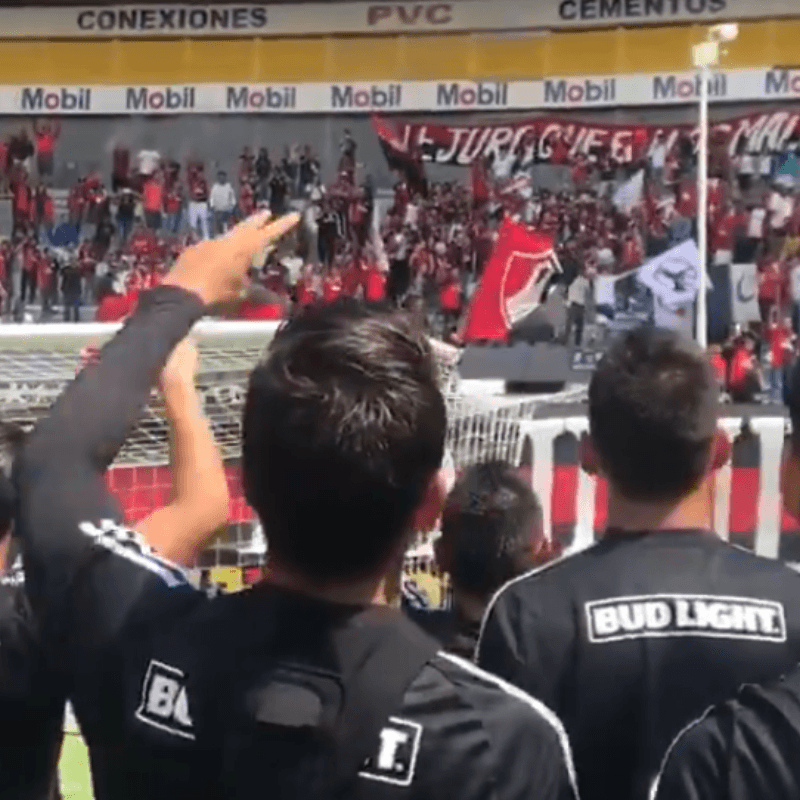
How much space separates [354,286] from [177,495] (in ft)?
68.1

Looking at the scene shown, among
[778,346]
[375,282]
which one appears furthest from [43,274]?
[778,346]

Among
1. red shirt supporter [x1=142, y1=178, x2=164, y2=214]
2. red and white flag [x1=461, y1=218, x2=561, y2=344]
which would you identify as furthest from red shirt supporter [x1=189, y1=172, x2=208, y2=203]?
red and white flag [x1=461, y1=218, x2=561, y2=344]

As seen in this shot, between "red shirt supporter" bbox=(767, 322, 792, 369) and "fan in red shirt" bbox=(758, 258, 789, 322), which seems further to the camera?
"fan in red shirt" bbox=(758, 258, 789, 322)

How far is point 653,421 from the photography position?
94.7 inches

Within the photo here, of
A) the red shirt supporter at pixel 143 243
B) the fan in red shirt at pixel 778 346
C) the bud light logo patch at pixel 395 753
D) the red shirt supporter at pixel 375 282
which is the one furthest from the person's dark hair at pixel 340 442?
the red shirt supporter at pixel 143 243

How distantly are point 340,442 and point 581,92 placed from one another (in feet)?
77.7

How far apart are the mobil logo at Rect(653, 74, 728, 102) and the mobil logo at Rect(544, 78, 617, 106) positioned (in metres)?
0.69

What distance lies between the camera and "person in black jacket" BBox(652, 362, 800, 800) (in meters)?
1.53

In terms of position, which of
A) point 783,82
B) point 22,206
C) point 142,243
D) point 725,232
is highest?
point 783,82

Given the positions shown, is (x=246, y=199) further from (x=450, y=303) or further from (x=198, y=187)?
(x=450, y=303)

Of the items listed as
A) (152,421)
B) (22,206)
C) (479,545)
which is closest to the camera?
(479,545)

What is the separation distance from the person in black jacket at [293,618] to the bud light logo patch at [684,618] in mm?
743

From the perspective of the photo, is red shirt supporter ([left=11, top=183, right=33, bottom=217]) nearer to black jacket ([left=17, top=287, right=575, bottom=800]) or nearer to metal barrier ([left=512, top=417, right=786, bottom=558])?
metal barrier ([left=512, top=417, right=786, bottom=558])

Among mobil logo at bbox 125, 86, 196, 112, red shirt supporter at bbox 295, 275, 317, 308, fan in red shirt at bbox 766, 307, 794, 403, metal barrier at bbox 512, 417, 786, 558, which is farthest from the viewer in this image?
mobil logo at bbox 125, 86, 196, 112
